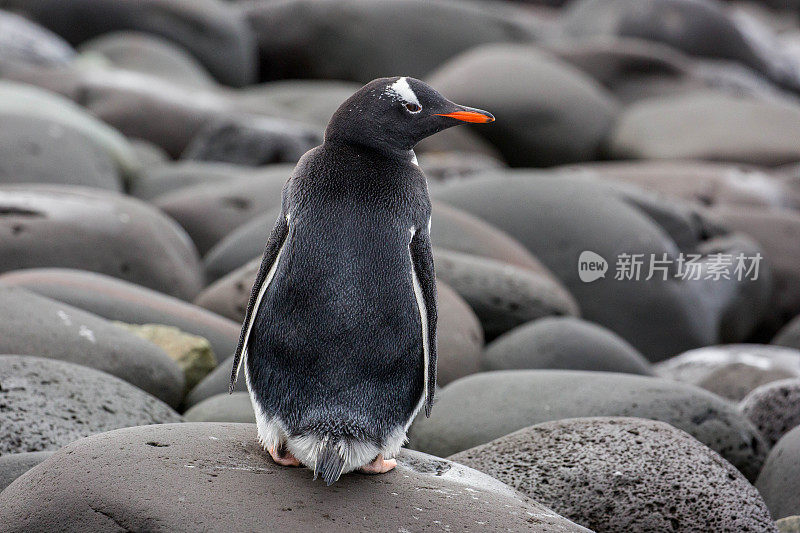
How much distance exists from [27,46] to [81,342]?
8220mm

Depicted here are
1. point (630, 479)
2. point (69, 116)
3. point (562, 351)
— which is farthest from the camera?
point (69, 116)

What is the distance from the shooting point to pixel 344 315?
9.97 feet

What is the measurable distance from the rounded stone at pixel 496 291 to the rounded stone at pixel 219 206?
189 cm

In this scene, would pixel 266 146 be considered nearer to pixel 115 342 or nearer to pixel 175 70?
pixel 175 70

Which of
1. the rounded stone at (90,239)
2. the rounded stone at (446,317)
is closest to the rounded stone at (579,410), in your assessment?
the rounded stone at (446,317)

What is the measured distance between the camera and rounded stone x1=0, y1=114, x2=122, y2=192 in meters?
7.39

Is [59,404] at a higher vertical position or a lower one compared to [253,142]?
higher

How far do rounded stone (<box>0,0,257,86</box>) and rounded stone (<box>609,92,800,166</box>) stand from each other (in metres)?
5.77

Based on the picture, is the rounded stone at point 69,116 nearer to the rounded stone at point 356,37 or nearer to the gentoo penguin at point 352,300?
the gentoo penguin at point 352,300

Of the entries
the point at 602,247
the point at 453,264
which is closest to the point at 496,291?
the point at 453,264

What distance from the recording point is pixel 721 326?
319 inches

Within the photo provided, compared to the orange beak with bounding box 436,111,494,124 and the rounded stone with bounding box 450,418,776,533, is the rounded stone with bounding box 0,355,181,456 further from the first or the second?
the orange beak with bounding box 436,111,494,124

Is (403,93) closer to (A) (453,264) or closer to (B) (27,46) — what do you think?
(A) (453,264)

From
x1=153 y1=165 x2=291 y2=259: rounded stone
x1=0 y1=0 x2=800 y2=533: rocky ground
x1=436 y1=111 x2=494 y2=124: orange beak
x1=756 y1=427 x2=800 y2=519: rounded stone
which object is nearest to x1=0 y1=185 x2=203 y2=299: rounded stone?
x1=0 y1=0 x2=800 y2=533: rocky ground
